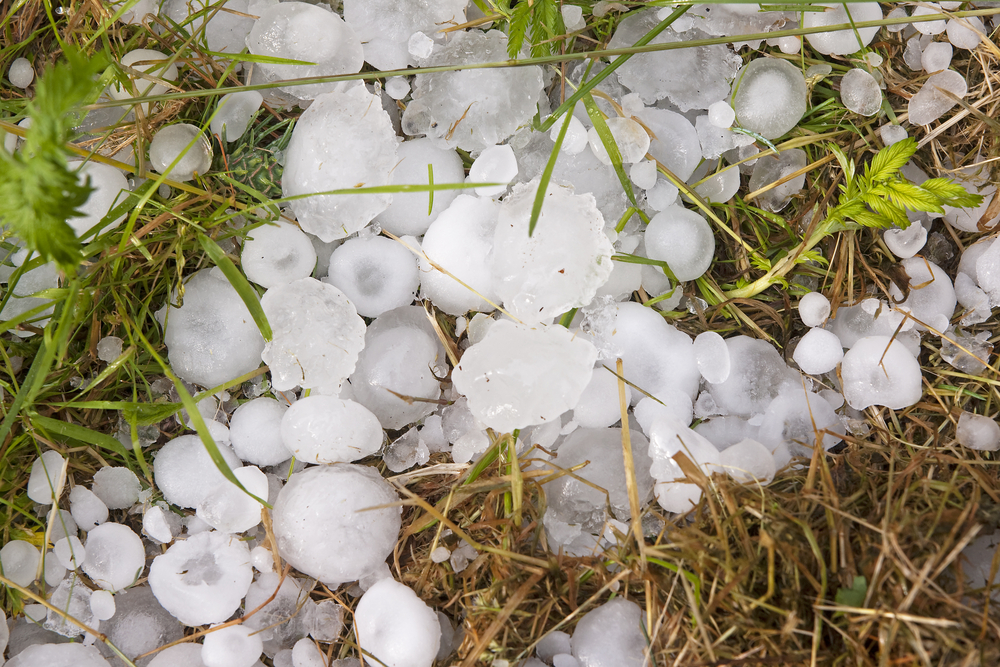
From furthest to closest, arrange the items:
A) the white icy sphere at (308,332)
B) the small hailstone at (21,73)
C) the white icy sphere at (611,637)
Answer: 1. the small hailstone at (21,73)
2. the white icy sphere at (308,332)
3. the white icy sphere at (611,637)

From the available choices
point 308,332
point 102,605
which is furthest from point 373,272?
point 102,605

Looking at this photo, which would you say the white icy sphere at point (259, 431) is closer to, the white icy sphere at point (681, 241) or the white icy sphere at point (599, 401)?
the white icy sphere at point (599, 401)

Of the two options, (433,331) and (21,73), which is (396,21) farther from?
(21,73)

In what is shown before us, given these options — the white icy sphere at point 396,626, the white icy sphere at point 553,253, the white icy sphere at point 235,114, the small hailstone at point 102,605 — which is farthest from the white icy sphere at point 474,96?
the small hailstone at point 102,605

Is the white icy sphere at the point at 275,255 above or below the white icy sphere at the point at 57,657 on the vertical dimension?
above

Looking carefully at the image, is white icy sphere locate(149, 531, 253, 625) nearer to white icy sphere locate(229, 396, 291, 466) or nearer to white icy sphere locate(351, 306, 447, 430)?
white icy sphere locate(229, 396, 291, 466)

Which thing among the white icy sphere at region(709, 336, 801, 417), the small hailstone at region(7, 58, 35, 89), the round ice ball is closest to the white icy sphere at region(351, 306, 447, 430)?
the round ice ball
